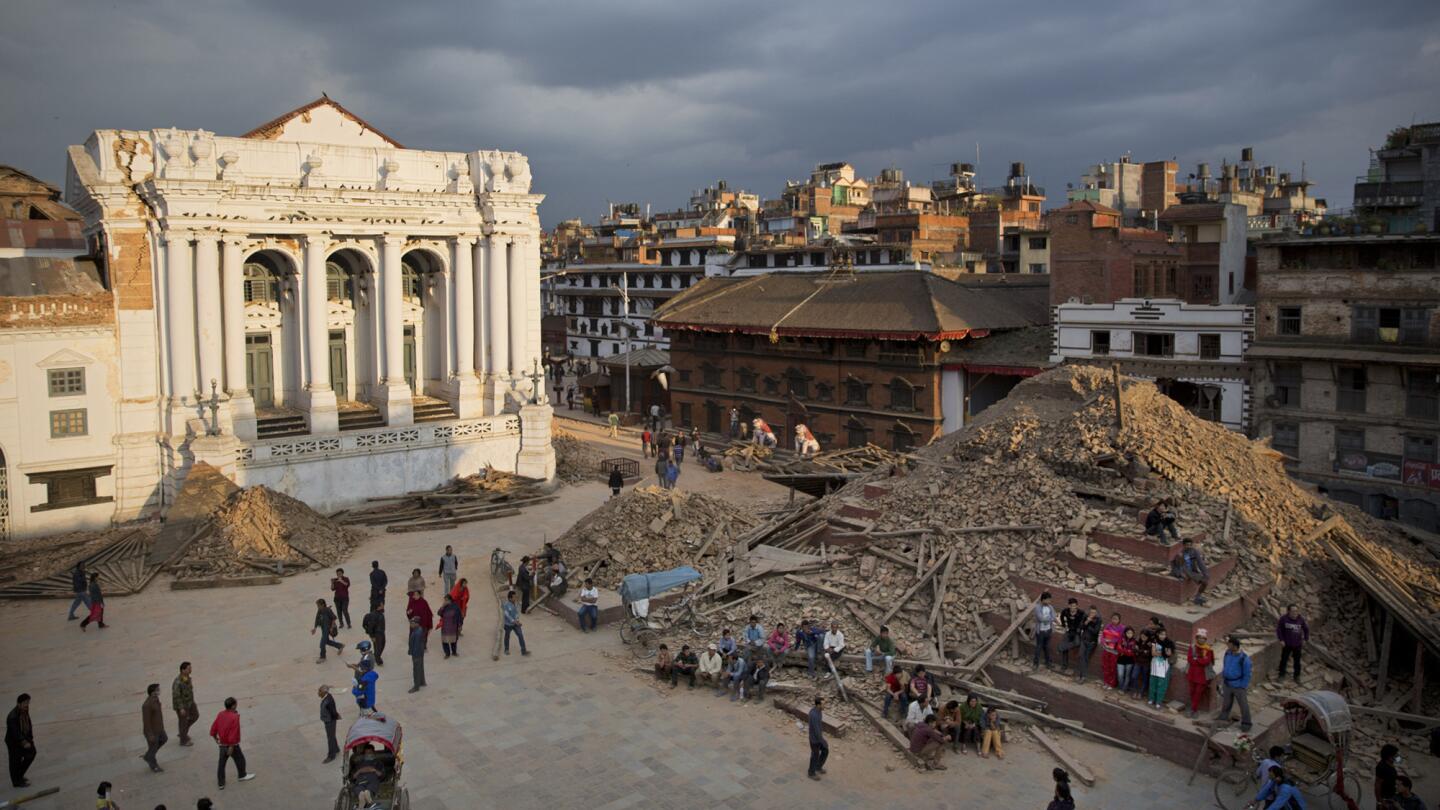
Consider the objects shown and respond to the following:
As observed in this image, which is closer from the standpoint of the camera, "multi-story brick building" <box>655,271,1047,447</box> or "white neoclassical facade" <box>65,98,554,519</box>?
"white neoclassical facade" <box>65,98,554,519</box>

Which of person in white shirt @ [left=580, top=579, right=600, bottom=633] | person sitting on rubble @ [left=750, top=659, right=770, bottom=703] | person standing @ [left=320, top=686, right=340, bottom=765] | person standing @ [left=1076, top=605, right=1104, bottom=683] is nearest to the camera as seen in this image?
person standing @ [left=320, top=686, right=340, bottom=765]

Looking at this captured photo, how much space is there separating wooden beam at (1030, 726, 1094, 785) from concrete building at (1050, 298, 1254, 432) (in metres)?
23.8

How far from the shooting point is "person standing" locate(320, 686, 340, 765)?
19766 mm

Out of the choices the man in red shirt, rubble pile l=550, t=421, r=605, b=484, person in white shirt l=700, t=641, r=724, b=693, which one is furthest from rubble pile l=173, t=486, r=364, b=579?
person in white shirt l=700, t=641, r=724, b=693

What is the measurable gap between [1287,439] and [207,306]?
4123 cm

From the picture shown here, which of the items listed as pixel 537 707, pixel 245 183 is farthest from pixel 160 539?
pixel 537 707

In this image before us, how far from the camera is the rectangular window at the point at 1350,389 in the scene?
128ft

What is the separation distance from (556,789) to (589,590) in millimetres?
8931

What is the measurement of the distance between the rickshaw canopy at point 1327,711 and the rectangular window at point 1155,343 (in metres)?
27.2

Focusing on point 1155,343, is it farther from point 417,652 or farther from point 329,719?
point 329,719

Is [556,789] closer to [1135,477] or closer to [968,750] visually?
[968,750]

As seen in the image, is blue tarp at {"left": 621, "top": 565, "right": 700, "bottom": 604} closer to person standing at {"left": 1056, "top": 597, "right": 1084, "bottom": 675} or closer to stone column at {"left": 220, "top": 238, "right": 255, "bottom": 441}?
person standing at {"left": 1056, "top": 597, "right": 1084, "bottom": 675}

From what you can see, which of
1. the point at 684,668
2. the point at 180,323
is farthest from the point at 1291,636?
the point at 180,323

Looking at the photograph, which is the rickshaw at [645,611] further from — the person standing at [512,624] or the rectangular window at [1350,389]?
the rectangular window at [1350,389]
